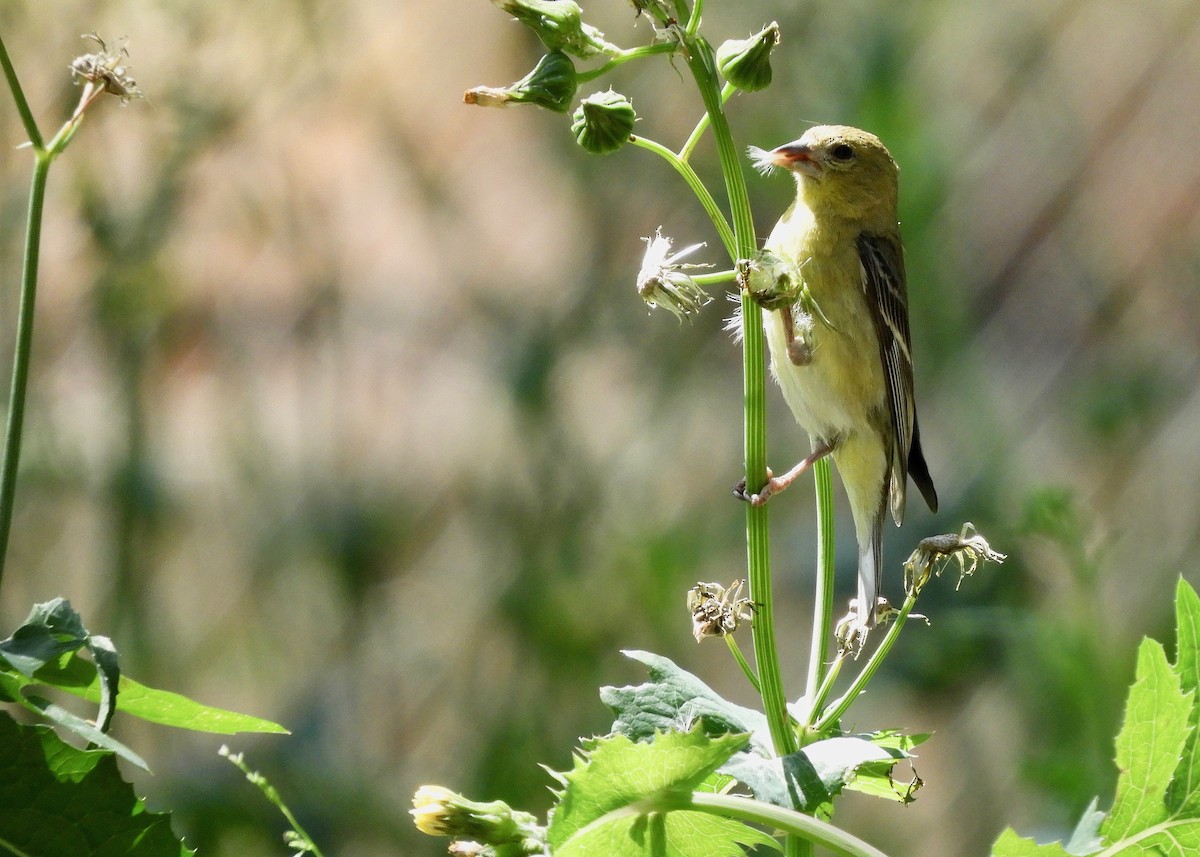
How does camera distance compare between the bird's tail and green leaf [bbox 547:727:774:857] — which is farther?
the bird's tail

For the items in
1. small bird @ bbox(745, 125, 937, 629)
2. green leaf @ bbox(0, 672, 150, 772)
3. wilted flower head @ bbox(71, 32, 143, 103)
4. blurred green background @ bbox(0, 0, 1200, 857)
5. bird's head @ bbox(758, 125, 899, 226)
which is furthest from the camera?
blurred green background @ bbox(0, 0, 1200, 857)

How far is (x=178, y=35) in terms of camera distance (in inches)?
109

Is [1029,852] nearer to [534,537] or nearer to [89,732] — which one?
[89,732]

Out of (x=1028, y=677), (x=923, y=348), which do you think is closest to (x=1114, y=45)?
(x=923, y=348)

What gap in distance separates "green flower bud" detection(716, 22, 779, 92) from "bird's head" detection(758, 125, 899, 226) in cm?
93

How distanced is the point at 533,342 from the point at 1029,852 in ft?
8.17

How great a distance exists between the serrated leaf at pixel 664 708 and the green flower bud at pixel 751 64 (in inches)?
12.3

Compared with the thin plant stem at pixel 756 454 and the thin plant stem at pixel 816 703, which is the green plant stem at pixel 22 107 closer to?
the thin plant stem at pixel 756 454

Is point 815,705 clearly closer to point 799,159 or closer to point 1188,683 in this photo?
point 1188,683

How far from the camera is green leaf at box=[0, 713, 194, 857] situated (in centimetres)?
51

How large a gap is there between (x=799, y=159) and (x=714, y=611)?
40.4 inches

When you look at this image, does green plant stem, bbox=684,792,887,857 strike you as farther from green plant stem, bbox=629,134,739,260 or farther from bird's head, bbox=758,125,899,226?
bird's head, bbox=758,125,899,226

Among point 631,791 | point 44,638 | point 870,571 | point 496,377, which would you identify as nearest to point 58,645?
point 44,638

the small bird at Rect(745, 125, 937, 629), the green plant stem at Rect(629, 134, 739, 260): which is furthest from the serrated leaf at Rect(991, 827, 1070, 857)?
the small bird at Rect(745, 125, 937, 629)
